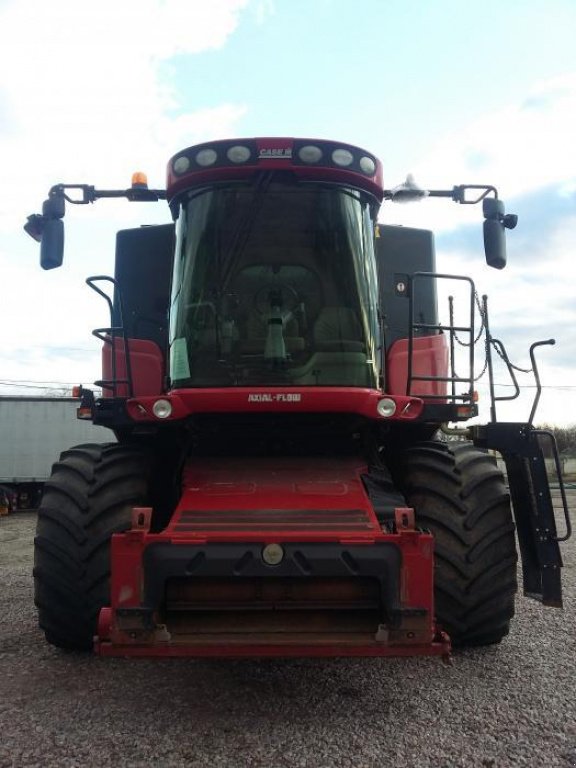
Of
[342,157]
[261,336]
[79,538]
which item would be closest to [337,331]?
[261,336]

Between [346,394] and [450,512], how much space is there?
3.25 ft

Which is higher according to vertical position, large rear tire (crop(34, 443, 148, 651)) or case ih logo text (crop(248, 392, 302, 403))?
case ih logo text (crop(248, 392, 302, 403))

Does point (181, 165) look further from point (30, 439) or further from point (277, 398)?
point (30, 439)

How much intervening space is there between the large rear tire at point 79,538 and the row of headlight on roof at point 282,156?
2.11 m

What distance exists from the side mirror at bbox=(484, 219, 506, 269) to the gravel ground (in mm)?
2885

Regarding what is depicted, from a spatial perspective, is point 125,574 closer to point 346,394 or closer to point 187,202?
point 346,394

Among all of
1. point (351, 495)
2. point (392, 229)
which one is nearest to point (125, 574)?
point (351, 495)

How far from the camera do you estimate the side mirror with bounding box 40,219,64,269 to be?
5055mm

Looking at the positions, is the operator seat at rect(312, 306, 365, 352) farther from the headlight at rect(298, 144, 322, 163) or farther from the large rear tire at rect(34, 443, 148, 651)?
the large rear tire at rect(34, 443, 148, 651)

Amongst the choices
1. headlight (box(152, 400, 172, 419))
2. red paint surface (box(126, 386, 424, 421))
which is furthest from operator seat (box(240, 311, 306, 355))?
headlight (box(152, 400, 172, 419))

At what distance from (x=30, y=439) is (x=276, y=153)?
17434 millimetres

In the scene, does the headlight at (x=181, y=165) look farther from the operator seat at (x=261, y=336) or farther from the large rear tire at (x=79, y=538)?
the large rear tire at (x=79, y=538)

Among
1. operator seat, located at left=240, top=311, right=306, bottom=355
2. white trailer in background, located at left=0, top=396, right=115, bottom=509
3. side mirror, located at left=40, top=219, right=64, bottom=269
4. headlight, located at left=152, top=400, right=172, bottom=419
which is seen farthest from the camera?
white trailer in background, located at left=0, top=396, right=115, bottom=509

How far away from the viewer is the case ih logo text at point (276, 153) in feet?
15.1
